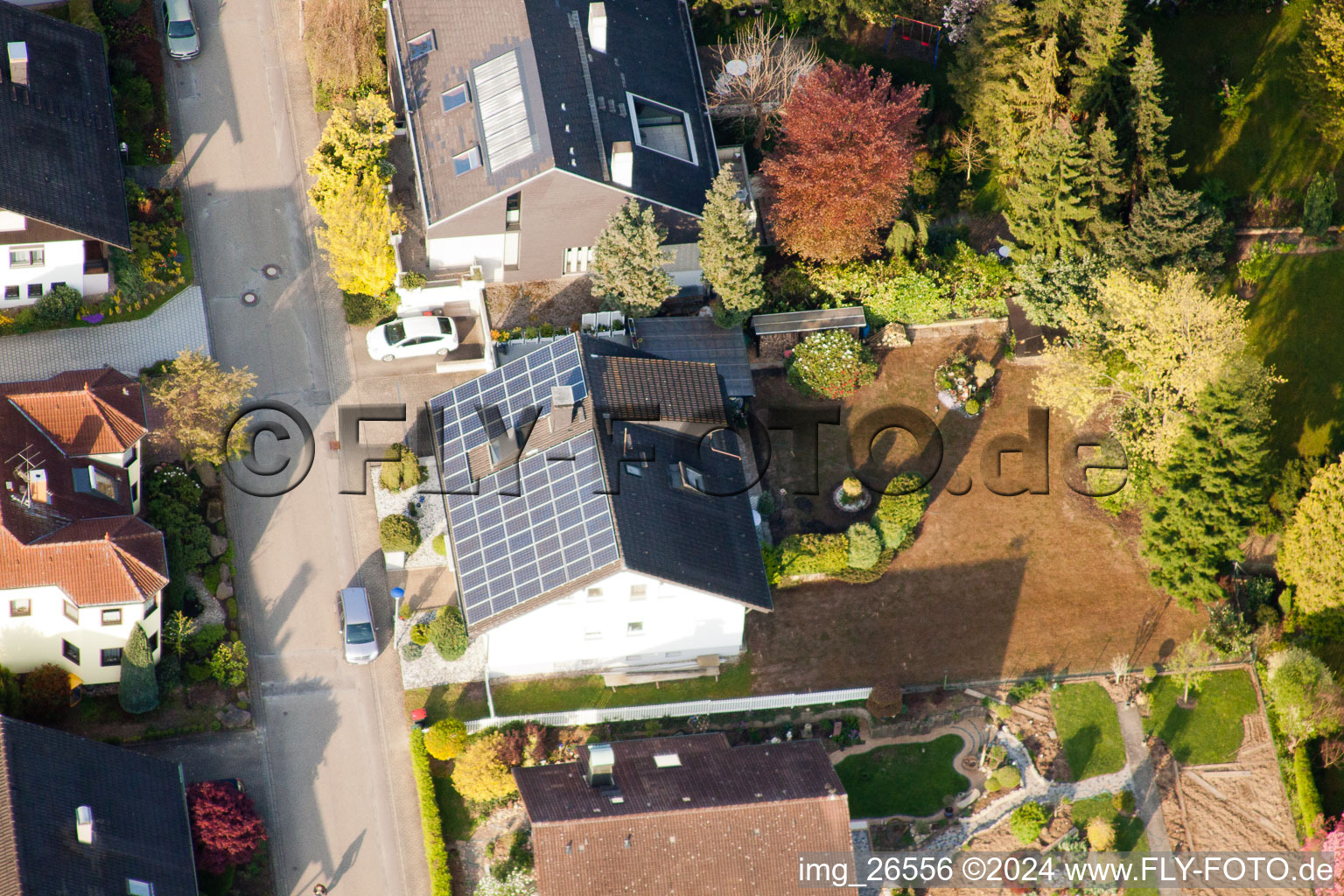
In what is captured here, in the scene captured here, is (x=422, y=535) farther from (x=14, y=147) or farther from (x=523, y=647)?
(x=14, y=147)

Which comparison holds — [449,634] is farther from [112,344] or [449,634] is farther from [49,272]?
[49,272]

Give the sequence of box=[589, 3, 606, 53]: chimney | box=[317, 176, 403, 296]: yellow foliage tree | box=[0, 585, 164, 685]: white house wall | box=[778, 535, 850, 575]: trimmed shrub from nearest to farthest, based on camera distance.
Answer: box=[0, 585, 164, 685]: white house wall < box=[778, 535, 850, 575]: trimmed shrub < box=[317, 176, 403, 296]: yellow foliage tree < box=[589, 3, 606, 53]: chimney

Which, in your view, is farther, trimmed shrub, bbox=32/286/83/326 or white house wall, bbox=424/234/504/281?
white house wall, bbox=424/234/504/281

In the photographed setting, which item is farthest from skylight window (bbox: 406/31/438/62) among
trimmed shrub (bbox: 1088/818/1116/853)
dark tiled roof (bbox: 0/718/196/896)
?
trimmed shrub (bbox: 1088/818/1116/853)

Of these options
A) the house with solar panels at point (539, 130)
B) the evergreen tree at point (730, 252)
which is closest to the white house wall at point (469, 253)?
the house with solar panels at point (539, 130)

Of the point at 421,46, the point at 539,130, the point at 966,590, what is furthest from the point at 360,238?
the point at 966,590

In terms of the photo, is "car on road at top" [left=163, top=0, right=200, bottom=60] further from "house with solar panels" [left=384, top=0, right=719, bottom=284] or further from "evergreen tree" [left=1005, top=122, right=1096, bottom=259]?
"evergreen tree" [left=1005, top=122, right=1096, bottom=259]

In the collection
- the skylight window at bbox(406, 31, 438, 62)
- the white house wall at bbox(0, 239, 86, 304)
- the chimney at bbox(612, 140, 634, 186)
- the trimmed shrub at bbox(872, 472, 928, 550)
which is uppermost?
the skylight window at bbox(406, 31, 438, 62)
